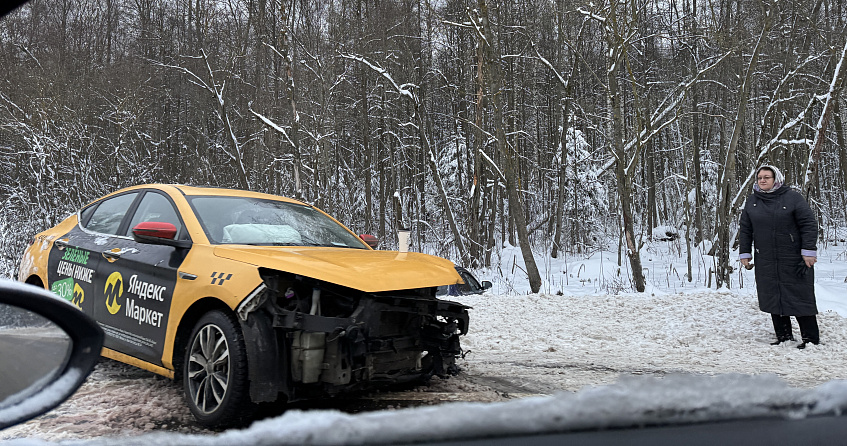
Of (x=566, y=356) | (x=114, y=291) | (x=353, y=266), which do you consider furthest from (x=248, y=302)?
(x=566, y=356)

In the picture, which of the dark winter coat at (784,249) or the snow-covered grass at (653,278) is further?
the snow-covered grass at (653,278)

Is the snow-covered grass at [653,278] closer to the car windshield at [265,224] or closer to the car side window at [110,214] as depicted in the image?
the car windshield at [265,224]

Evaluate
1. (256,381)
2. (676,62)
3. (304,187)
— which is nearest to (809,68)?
(676,62)

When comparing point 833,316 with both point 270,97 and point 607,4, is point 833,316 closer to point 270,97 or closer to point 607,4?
point 607,4

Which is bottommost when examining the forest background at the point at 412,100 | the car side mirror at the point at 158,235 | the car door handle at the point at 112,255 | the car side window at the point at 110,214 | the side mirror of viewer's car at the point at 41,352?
the side mirror of viewer's car at the point at 41,352

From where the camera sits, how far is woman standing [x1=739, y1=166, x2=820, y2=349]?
629cm

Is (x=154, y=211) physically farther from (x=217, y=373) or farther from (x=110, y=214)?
(x=217, y=373)

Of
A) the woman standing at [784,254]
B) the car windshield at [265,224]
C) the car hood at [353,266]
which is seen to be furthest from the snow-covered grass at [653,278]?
the car hood at [353,266]

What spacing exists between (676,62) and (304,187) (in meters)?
12.2

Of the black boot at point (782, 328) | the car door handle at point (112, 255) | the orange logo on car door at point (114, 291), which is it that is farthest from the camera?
the black boot at point (782, 328)

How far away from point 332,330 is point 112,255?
218cm

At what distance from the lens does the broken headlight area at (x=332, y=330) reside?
3.36m

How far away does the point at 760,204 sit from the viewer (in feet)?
22.0

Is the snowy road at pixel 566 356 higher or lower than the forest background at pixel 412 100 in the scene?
lower
